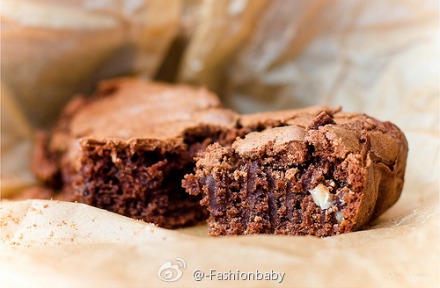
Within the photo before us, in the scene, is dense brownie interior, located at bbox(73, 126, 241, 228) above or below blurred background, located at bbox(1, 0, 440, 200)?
below

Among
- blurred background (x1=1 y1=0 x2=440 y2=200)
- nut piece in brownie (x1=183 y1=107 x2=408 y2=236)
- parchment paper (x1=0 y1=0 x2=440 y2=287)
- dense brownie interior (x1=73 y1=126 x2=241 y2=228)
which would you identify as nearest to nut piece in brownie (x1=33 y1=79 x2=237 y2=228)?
dense brownie interior (x1=73 y1=126 x2=241 y2=228)

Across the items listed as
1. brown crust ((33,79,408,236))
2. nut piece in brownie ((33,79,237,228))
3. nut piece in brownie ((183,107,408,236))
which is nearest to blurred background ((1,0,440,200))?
brown crust ((33,79,408,236))

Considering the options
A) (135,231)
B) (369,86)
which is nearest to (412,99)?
(369,86)

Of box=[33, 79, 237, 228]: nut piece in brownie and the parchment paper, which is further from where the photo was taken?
box=[33, 79, 237, 228]: nut piece in brownie

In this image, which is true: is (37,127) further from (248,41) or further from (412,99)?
(412,99)

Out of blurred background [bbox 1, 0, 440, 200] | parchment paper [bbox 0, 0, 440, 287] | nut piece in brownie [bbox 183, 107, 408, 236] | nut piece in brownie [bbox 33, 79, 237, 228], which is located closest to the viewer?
parchment paper [bbox 0, 0, 440, 287]

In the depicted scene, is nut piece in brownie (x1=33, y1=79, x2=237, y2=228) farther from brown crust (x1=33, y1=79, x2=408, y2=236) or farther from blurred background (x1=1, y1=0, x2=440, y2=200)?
blurred background (x1=1, y1=0, x2=440, y2=200)

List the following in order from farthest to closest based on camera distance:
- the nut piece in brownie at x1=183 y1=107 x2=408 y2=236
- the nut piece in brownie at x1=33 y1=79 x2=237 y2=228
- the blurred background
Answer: the blurred background, the nut piece in brownie at x1=33 y1=79 x2=237 y2=228, the nut piece in brownie at x1=183 y1=107 x2=408 y2=236
